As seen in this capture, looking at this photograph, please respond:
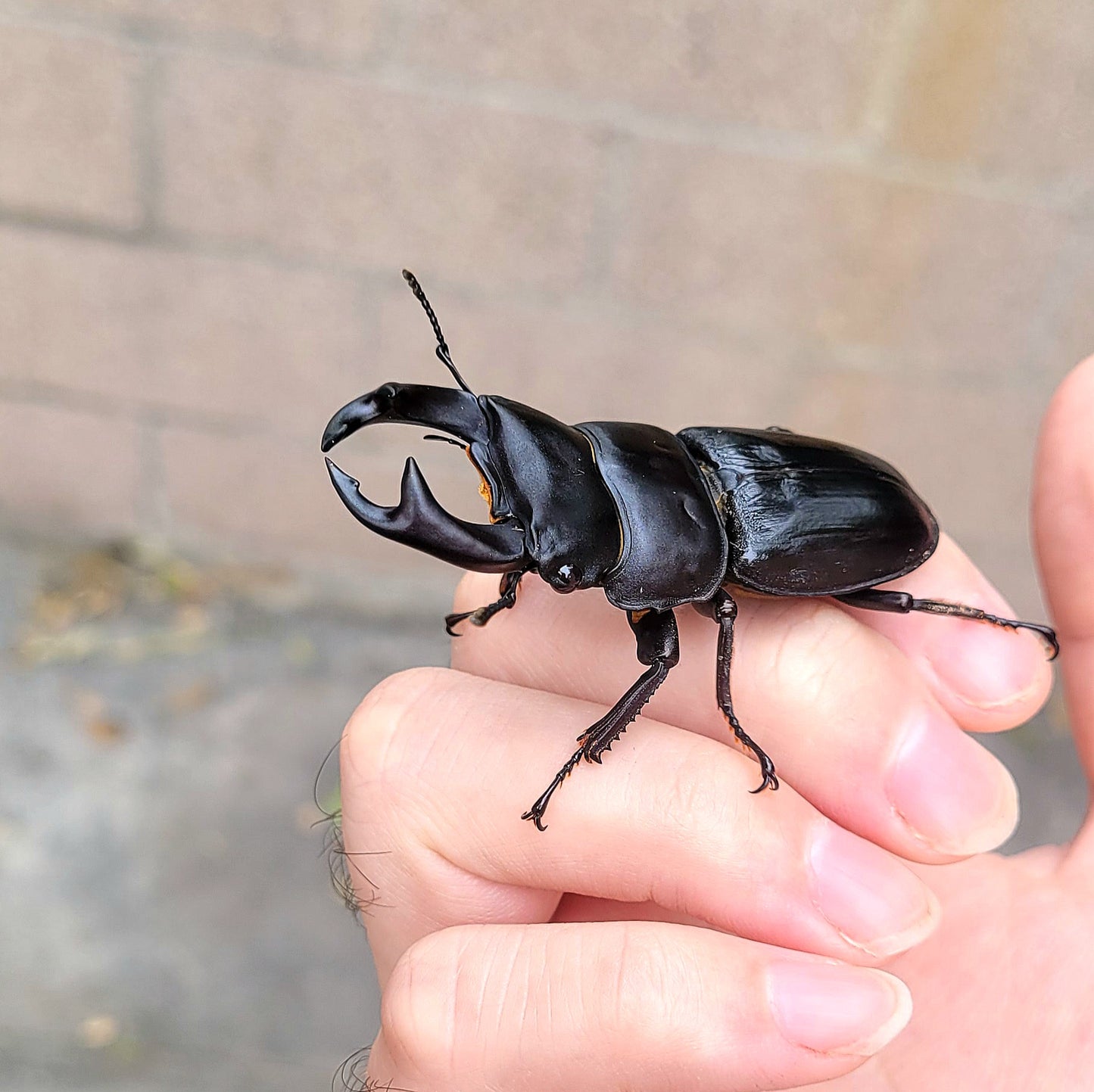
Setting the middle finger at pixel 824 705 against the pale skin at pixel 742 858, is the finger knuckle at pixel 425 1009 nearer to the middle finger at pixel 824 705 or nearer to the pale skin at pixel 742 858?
the pale skin at pixel 742 858

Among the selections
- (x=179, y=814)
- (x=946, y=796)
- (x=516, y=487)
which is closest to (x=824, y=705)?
(x=946, y=796)

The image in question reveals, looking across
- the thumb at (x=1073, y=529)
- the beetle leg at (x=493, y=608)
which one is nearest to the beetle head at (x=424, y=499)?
the beetle leg at (x=493, y=608)

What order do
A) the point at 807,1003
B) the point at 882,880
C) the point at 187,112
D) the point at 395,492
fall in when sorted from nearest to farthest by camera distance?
the point at 807,1003
the point at 882,880
the point at 187,112
the point at 395,492

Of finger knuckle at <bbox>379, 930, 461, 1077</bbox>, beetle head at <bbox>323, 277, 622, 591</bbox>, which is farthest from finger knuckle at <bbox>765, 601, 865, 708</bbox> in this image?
finger knuckle at <bbox>379, 930, 461, 1077</bbox>

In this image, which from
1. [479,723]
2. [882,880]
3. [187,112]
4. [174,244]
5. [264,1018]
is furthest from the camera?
[174,244]

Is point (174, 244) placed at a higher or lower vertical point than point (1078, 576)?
higher

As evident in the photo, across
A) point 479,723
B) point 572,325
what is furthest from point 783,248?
point 479,723

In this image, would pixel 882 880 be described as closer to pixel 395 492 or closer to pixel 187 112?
pixel 395 492
